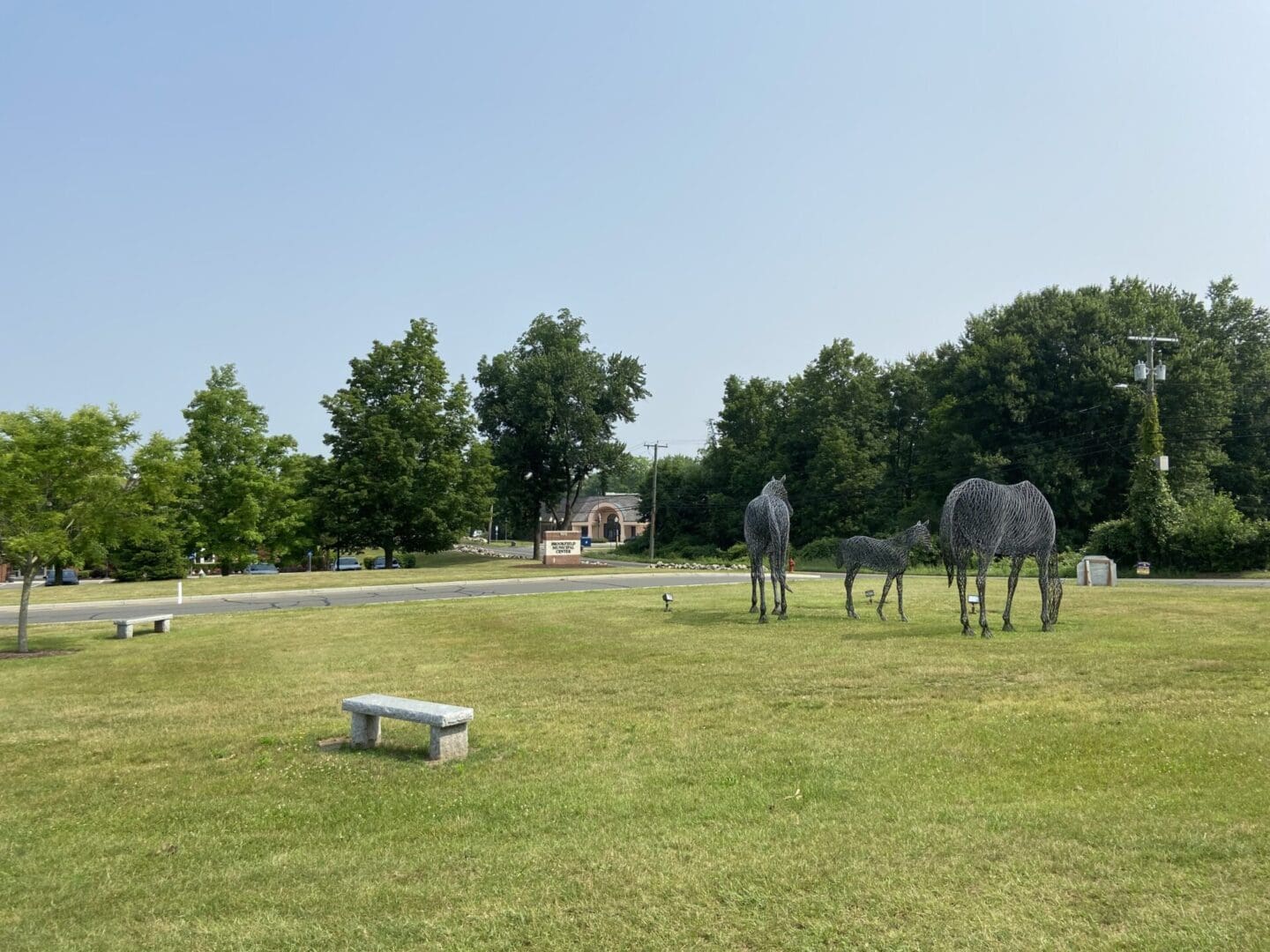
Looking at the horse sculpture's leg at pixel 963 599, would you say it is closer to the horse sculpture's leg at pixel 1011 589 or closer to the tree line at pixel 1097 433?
the horse sculpture's leg at pixel 1011 589

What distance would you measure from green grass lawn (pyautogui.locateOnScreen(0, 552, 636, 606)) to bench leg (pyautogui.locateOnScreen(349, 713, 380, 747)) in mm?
27918

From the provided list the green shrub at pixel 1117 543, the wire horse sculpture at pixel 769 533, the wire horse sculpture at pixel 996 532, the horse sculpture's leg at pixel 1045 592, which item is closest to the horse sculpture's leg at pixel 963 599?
the wire horse sculpture at pixel 996 532

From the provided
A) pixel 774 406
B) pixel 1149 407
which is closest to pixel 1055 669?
pixel 1149 407

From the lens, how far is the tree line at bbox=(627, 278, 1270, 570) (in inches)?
1534

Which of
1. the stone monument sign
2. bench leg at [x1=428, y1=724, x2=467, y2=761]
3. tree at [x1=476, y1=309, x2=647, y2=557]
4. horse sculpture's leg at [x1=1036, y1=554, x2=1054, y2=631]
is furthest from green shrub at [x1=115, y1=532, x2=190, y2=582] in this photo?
bench leg at [x1=428, y1=724, x2=467, y2=761]

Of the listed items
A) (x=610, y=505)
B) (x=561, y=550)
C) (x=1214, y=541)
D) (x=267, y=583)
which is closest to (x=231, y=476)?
(x=267, y=583)

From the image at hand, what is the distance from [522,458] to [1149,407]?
45900 millimetres

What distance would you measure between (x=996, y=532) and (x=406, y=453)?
43.8 metres

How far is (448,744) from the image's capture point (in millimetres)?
8531

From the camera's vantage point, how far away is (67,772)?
8.55m

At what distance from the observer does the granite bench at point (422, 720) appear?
8492 mm

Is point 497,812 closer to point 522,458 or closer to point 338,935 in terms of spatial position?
point 338,935

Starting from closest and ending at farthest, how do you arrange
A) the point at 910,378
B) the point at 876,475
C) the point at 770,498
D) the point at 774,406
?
the point at 770,498 < the point at 876,475 < the point at 910,378 < the point at 774,406

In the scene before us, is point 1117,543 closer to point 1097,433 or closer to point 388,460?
point 1097,433
